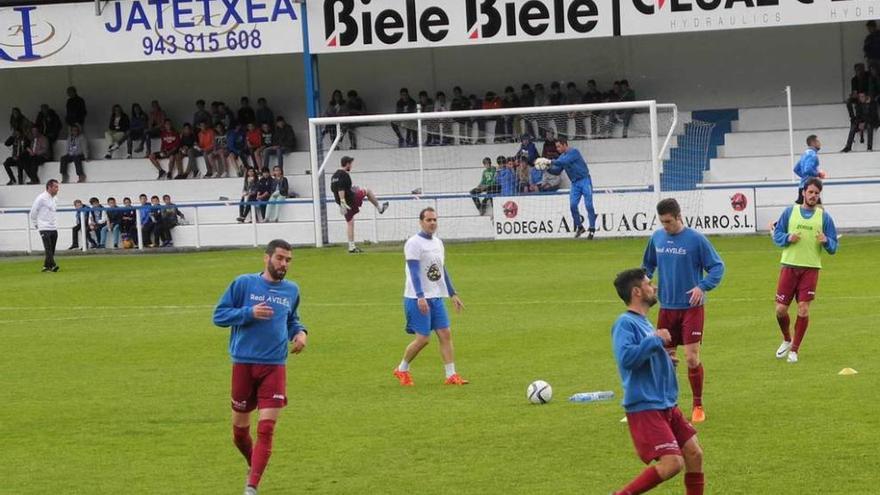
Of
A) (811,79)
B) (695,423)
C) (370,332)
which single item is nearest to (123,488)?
(695,423)

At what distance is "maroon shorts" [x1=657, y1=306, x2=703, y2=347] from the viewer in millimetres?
14375

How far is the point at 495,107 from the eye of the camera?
42.2 meters

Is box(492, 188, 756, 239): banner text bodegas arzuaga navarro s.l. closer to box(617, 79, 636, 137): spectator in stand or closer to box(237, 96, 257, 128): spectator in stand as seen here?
box(617, 79, 636, 137): spectator in stand

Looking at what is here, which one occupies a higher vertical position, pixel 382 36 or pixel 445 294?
pixel 382 36

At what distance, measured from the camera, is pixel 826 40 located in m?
42.4

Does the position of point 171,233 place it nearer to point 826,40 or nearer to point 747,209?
point 747,209

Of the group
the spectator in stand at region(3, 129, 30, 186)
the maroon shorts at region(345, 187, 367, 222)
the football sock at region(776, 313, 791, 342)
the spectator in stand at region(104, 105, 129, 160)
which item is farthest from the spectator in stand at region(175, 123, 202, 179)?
the football sock at region(776, 313, 791, 342)

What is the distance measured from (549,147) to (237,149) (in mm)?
10249

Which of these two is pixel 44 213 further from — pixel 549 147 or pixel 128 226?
pixel 549 147

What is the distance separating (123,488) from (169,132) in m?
33.4

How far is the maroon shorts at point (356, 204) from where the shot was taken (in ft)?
117

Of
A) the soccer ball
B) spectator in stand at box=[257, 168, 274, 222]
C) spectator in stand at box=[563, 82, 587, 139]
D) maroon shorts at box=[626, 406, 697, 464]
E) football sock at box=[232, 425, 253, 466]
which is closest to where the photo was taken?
maroon shorts at box=[626, 406, 697, 464]

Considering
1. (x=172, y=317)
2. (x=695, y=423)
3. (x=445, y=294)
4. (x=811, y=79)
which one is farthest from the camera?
(x=811, y=79)

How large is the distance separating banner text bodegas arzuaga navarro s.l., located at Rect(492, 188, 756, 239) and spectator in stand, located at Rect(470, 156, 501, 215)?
4.03 feet
